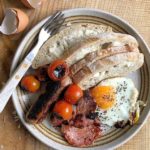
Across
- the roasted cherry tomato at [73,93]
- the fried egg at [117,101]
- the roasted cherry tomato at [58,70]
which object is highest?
the roasted cherry tomato at [58,70]

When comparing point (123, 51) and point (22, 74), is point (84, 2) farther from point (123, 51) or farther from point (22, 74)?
point (22, 74)

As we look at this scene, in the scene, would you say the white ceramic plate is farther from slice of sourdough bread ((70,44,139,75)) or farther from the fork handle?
slice of sourdough bread ((70,44,139,75))

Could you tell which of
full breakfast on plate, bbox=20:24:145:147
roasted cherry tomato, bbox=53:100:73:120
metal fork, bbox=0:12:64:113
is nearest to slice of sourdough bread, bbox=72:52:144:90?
full breakfast on plate, bbox=20:24:145:147

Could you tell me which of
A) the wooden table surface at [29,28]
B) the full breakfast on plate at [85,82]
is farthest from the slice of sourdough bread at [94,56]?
the wooden table surface at [29,28]

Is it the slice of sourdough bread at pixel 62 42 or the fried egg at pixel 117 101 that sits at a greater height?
the slice of sourdough bread at pixel 62 42

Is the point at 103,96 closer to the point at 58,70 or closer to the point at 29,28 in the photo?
the point at 58,70

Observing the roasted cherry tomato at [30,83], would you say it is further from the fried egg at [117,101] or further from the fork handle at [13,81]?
the fried egg at [117,101]

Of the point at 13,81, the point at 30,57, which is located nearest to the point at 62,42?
the point at 30,57
